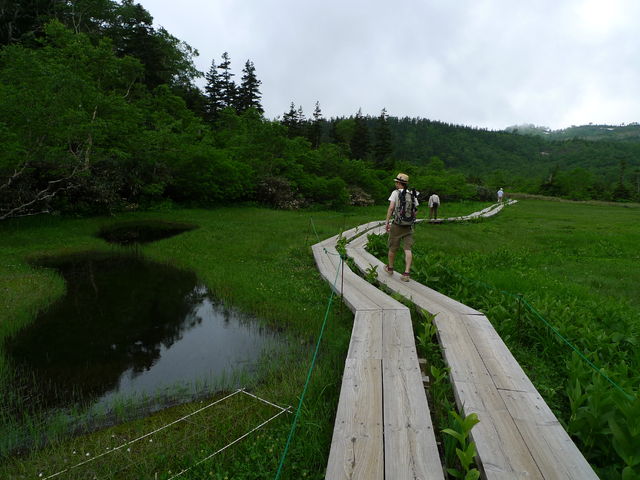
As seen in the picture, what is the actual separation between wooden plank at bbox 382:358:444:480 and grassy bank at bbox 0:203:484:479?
73 centimetres

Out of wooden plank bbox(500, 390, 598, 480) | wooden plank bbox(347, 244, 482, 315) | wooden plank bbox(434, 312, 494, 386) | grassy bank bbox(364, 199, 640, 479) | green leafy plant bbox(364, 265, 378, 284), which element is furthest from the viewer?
green leafy plant bbox(364, 265, 378, 284)

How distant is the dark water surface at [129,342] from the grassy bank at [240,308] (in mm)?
439

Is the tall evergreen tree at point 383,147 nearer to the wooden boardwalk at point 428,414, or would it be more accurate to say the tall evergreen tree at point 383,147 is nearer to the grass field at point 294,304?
the grass field at point 294,304

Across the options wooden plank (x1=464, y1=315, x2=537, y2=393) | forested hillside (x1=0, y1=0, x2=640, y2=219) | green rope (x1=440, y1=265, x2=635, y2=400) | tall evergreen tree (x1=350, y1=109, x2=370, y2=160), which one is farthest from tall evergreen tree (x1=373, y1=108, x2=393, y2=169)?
wooden plank (x1=464, y1=315, x2=537, y2=393)

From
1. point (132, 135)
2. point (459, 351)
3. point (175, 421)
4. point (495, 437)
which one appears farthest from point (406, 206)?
point (132, 135)

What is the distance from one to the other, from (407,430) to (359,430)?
16.4 inches

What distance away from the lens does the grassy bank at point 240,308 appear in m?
3.36

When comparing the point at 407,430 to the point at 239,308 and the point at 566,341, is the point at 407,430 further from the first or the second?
the point at 239,308

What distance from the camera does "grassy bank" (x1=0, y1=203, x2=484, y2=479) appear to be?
3363 millimetres

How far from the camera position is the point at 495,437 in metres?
2.83

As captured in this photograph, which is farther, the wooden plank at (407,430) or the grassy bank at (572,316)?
the grassy bank at (572,316)

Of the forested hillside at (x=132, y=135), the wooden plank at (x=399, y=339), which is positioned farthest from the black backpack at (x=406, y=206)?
the forested hillside at (x=132, y=135)

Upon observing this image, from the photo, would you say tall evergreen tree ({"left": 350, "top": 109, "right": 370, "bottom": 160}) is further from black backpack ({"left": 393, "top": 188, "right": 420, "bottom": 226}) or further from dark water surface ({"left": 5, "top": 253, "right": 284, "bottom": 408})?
dark water surface ({"left": 5, "top": 253, "right": 284, "bottom": 408})

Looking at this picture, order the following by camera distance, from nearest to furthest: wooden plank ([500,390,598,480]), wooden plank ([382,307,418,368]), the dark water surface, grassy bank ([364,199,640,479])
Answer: wooden plank ([500,390,598,480]) → grassy bank ([364,199,640,479]) → wooden plank ([382,307,418,368]) → the dark water surface
